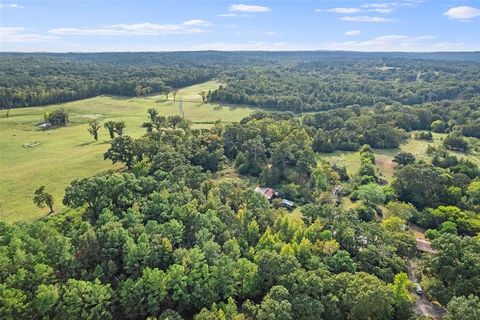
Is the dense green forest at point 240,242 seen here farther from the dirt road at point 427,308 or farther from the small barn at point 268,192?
the small barn at point 268,192

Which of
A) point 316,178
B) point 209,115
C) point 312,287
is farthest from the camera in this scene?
point 209,115

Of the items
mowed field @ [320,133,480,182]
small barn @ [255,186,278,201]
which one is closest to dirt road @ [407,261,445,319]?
small barn @ [255,186,278,201]

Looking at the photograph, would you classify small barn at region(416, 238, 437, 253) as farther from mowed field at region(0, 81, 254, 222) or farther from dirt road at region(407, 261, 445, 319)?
mowed field at region(0, 81, 254, 222)

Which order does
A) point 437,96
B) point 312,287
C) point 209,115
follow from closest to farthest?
point 312,287
point 209,115
point 437,96

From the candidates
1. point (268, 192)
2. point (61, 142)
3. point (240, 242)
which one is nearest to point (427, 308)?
point (240, 242)

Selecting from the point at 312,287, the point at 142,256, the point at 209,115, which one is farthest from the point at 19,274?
the point at 209,115

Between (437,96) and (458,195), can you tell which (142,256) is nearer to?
(458,195)
